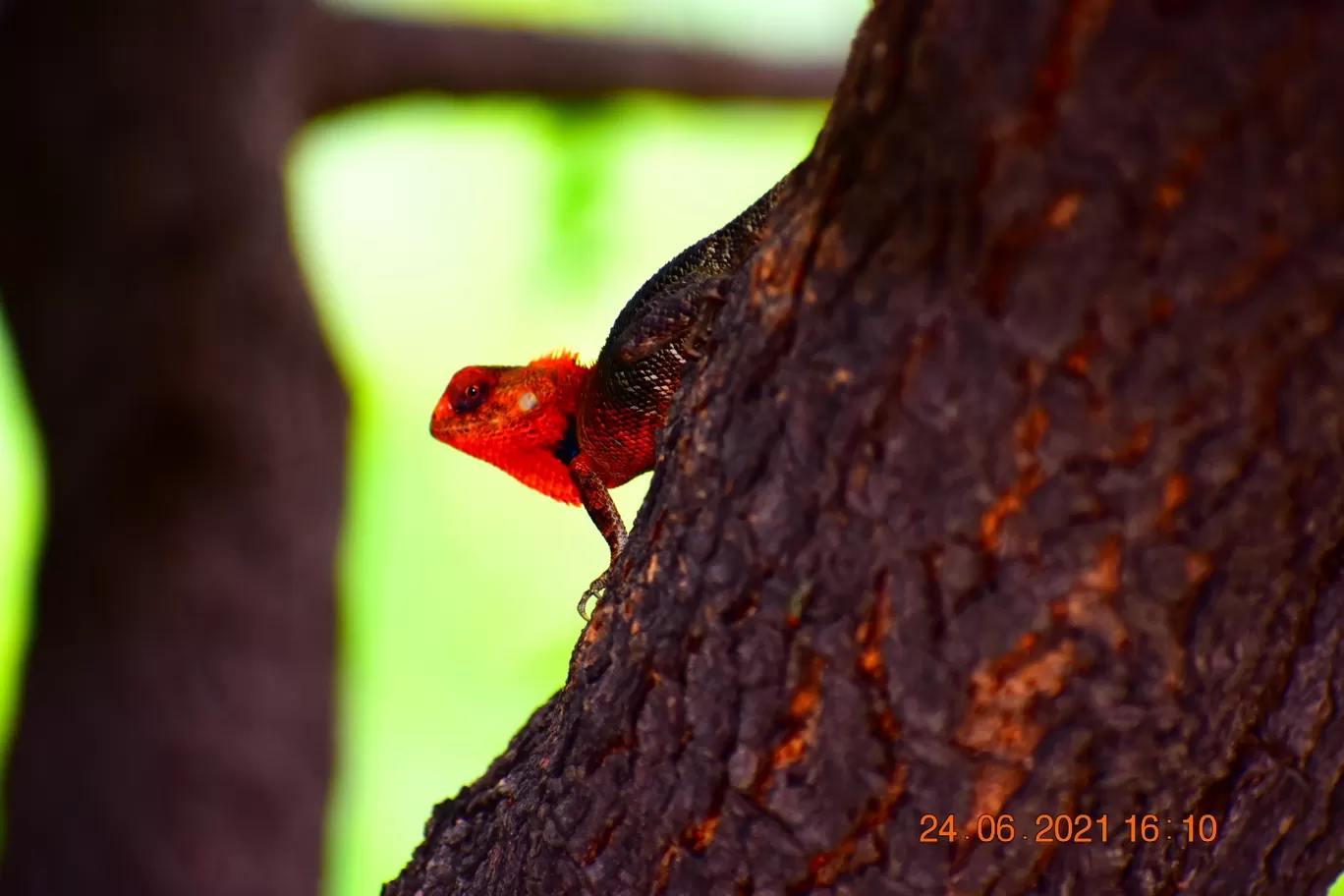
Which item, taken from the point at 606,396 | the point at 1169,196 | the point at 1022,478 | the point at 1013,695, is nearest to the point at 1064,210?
the point at 1169,196

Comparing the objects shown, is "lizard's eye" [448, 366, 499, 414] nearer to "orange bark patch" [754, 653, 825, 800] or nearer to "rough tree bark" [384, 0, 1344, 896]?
"rough tree bark" [384, 0, 1344, 896]

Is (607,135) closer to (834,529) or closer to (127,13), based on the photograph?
(127,13)

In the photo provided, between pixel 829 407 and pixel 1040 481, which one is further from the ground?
pixel 829 407

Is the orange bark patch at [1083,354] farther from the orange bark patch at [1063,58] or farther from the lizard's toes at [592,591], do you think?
the lizard's toes at [592,591]

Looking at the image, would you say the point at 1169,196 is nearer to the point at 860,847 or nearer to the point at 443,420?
the point at 860,847

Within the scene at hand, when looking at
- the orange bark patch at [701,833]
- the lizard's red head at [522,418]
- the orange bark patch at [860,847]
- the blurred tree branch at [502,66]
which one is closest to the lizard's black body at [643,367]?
the lizard's red head at [522,418]

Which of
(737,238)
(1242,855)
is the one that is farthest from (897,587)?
(737,238)
